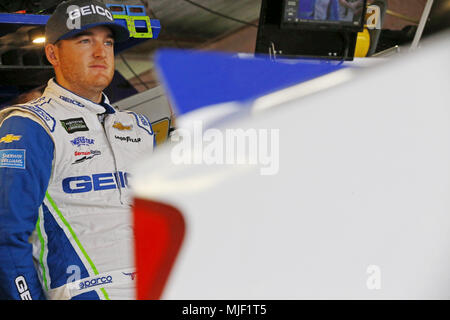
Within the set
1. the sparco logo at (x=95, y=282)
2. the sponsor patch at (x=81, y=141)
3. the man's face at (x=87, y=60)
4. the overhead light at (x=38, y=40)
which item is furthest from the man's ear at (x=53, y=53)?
the overhead light at (x=38, y=40)

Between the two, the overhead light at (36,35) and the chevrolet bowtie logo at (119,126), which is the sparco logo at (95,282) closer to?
the chevrolet bowtie logo at (119,126)

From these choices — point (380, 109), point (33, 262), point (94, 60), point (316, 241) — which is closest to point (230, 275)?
point (316, 241)

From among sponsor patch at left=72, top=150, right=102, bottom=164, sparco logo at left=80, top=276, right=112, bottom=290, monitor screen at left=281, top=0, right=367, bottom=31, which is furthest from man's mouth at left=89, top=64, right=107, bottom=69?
monitor screen at left=281, top=0, right=367, bottom=31

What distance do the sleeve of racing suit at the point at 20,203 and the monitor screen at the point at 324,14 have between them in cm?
95

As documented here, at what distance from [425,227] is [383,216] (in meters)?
0.04

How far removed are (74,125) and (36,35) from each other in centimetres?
89

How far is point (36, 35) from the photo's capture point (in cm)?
202

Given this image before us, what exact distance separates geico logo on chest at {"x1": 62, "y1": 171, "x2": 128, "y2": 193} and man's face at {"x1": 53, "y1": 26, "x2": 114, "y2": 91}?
231 millimetres

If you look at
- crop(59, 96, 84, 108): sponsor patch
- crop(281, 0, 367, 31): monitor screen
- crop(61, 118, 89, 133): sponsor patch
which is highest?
crop(281, 0, 367, 31): monitor screen

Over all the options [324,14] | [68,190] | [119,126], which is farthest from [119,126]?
[324,14]

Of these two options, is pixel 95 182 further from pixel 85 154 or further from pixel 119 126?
pixel 119 126

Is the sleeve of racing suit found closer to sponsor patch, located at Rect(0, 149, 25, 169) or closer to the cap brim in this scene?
sponsor patch, located at Rect(0, 149, 25, 169)

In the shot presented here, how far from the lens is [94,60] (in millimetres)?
1369

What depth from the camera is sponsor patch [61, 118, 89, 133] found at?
1262 mm
